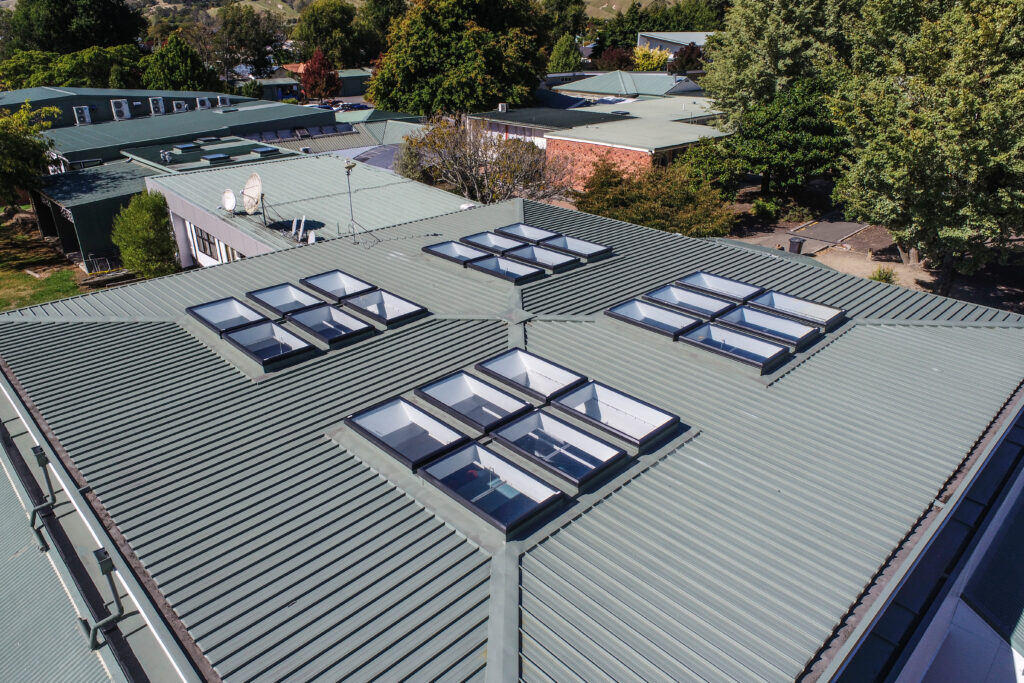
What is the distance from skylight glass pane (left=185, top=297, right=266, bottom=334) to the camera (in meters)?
14.9

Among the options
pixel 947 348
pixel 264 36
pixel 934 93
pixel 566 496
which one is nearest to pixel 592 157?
pixel 934 93

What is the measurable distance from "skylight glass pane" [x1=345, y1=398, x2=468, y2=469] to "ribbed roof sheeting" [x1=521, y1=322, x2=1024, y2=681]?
8.95ft

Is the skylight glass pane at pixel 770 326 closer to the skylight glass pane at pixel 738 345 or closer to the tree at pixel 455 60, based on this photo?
the skylight glass pane at pixel 738 345

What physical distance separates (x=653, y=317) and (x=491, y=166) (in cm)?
2408

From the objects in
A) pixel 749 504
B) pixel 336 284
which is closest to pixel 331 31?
pixel 336 284

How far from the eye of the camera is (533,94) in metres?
64.3

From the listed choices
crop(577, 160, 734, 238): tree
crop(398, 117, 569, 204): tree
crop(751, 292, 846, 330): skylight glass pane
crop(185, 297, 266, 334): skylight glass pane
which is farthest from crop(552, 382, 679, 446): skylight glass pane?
crop(398, 117, 569, 204): tree

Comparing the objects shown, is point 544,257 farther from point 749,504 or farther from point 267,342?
point 749,504

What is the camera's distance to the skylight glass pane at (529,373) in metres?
12.7

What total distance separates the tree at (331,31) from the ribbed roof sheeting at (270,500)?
10632 cm

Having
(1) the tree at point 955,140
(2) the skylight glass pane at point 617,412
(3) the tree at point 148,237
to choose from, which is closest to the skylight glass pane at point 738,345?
(2) the skylight glass pane at point 617,412

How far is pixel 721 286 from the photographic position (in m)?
17.2

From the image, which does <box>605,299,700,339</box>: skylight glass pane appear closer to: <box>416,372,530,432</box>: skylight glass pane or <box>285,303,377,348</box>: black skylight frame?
<box>416,372,530,432</box>: skylight glass pane

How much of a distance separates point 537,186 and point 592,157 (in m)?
10.4
